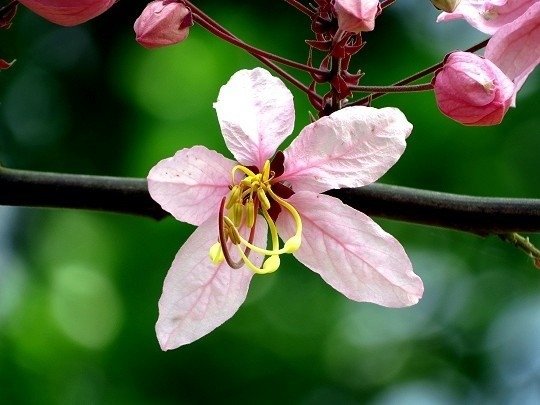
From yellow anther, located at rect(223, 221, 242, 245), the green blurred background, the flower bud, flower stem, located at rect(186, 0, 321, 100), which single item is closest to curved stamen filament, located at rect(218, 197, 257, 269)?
yellow anther, located at rect(223, 221, 242, 245)

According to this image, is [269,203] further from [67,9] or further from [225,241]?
[67,9]

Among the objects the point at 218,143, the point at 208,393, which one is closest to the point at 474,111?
the point at 218,143

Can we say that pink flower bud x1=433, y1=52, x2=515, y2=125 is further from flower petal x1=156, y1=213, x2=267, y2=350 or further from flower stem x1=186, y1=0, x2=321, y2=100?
flower petal x1=156, y1=213, x2=267, y2=350

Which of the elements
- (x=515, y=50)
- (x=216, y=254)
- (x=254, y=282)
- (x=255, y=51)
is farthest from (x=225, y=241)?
(x=254, y=282)

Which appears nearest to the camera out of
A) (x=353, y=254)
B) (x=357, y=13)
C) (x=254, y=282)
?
(x=357, y=13)

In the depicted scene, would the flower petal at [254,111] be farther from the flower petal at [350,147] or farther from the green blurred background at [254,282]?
the green blurred background at [254,282]

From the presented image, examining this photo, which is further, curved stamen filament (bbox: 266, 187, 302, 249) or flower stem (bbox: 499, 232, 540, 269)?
flower stem (bbox: 499, 232, 540, 269)
